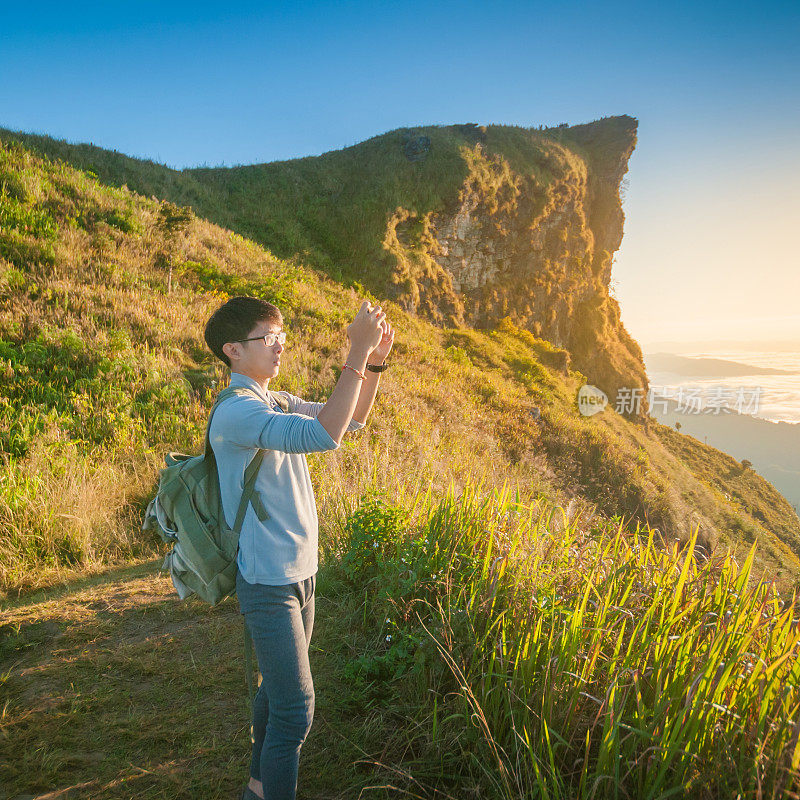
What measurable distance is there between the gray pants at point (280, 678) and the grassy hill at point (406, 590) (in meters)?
0.52

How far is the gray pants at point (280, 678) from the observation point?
1675 millimetres

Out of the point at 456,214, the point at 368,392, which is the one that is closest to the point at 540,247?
the point at 456,214

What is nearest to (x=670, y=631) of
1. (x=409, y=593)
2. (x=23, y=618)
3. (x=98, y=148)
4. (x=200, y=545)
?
(x=409, y=593)

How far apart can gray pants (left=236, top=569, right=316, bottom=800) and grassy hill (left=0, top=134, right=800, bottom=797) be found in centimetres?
52

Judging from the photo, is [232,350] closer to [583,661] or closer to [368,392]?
[368,392]

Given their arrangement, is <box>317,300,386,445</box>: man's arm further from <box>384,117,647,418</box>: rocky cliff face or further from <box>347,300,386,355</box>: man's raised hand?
<box>384,117,647,418</box>: rocky cliff face

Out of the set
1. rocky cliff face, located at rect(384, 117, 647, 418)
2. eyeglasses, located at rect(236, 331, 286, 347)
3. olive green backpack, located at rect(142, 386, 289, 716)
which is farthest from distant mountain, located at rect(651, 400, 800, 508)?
olive green backpack, located at rect(142, 386, 289, 716)

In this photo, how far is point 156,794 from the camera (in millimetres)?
2219

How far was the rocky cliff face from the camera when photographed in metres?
28.0

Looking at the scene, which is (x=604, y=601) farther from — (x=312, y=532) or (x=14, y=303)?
(x=14, y=303)

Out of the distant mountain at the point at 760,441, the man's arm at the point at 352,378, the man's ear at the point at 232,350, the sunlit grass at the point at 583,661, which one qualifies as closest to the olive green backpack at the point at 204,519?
the man's ear at the point at 232,350

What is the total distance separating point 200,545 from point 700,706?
2.00 meters

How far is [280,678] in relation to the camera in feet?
5.50

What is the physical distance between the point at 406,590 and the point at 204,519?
168 centimetres
